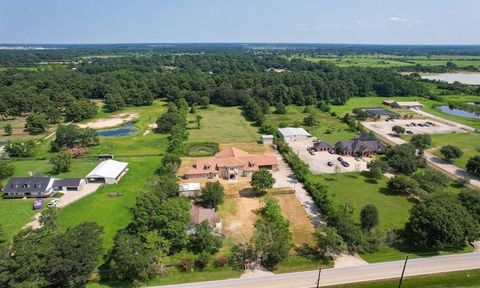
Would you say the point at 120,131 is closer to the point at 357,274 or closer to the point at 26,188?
the point at 26,188

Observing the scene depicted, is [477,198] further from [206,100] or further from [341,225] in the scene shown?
[206,100]

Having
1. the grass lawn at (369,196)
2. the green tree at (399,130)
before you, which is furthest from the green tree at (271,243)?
the green tree at (399,130)

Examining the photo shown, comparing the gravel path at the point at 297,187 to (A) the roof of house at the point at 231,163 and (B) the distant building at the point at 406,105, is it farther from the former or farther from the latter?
(B) the distant building at the point at 406,105

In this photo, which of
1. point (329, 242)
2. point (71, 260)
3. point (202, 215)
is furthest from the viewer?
point (202, 215)

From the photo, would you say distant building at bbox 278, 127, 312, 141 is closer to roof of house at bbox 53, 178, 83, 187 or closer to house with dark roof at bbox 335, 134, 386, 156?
house with dark roof at bbox 335, 134, 386, 156

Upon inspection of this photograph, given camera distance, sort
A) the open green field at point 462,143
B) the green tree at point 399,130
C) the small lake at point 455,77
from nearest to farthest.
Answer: the open green field at point 462,143 < the green tree at point 399,130 < the small lake at point 455,77

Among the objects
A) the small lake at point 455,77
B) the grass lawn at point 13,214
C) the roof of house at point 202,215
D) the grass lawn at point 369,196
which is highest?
the small lake at point 455,77

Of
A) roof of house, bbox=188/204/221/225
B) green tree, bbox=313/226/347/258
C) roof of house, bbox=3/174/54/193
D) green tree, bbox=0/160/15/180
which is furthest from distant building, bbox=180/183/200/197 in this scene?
green tree, bbox=0/160/15/180

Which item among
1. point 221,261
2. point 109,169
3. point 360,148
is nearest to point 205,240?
point 221,261
